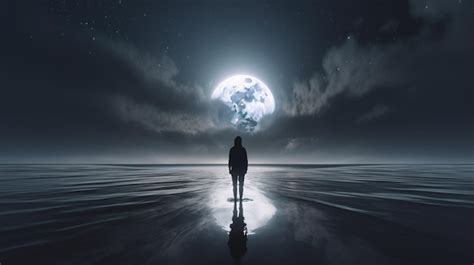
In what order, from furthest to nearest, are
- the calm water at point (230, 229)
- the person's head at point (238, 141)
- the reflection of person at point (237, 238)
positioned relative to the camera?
the person's head at point (238, 141), the reflection of person at point (237, 238), the calm water at point (230, 229)

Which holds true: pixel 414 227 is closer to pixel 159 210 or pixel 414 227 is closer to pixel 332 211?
pixel 332 211

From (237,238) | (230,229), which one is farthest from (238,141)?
(237,238)

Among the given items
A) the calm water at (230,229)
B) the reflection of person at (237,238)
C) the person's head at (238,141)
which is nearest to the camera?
the calm water at (230,229)

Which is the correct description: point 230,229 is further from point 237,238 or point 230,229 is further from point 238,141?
point 238,141

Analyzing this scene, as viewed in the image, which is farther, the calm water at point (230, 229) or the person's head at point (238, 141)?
the person's head at point (238, 141)

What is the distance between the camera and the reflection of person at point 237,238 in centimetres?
493

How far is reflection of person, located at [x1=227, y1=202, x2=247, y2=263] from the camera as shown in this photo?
4.93m

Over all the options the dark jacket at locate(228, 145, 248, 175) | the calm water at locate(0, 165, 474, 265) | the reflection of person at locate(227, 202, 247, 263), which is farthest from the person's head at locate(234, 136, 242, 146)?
the reflection of person at locate(227, 202, 247, 263)

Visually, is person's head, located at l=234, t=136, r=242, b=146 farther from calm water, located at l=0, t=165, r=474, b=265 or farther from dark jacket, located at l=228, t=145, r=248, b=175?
calm water, located at l=0, t=165, r=474, b=265

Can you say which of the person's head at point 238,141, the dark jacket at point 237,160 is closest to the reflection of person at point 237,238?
the dark jacket at point 237,160

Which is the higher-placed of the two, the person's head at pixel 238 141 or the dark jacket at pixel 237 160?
the person's head at pixel 238 141

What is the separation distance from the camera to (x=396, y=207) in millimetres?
10031

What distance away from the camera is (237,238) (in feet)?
19.3

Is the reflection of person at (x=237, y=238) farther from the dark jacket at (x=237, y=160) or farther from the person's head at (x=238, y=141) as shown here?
the person's head at (x=238, y=141)
